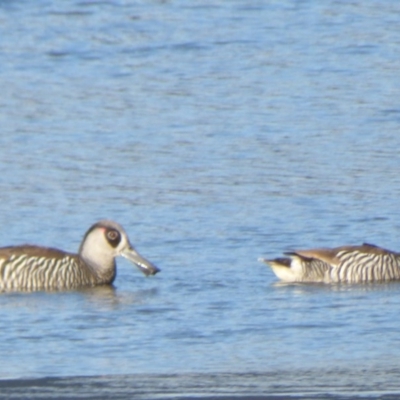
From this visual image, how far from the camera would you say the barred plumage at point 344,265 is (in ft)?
53.4

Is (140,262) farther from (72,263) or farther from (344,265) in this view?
(344,265)

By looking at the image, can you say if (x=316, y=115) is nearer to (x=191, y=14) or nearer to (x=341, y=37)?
(x=341, y=37)

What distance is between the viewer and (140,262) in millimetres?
16422

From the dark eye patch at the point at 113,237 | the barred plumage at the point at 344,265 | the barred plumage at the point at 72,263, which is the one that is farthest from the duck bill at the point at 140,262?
the barred plumage at the point at 344,265

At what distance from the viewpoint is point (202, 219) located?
61.1ft

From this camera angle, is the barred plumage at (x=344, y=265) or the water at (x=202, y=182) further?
the barred plumage at (x=344, y=265)

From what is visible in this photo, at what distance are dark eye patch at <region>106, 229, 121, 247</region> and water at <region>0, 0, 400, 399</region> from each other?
39 centimetres

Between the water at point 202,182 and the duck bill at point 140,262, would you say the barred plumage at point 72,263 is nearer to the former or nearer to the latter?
the duck bill at point 140,262

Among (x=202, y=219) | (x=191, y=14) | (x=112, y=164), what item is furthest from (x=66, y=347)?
(x=191, y=14)

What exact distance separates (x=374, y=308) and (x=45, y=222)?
5375 mm

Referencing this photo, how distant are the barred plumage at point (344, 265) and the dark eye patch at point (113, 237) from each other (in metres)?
1.54

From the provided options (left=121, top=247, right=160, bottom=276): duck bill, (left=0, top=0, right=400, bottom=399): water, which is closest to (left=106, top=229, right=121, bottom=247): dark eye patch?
(left=121, top=247, right=160, bottom=276): duck bill

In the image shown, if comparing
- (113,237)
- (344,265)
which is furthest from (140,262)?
(344,265)

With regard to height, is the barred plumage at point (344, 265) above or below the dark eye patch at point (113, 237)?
below
